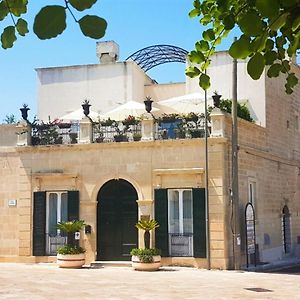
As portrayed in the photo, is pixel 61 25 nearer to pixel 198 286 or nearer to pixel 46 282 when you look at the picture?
pixel 198 286

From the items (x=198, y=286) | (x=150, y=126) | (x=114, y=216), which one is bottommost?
(x=198, y=286)

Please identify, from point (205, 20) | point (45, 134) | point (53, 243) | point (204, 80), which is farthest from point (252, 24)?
point (45, 134)

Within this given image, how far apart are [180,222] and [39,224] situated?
528cm

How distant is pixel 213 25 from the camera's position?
315 cm

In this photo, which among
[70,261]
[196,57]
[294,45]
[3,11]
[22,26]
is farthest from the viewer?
[70,261]

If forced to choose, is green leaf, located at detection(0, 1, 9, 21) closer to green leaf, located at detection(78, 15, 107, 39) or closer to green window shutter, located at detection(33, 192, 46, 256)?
green leaf, located at detection(78, 15, 107, 39)

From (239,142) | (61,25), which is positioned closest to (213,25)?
(61,25)

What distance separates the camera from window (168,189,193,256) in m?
Result: 20.0

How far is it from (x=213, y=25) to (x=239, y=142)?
60.7 feet

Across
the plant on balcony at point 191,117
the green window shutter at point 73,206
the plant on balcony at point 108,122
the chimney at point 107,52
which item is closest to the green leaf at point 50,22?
the plant on balcony at point 191,117

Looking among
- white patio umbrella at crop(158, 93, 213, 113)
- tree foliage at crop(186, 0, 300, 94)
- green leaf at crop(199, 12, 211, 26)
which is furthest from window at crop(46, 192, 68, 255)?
tree foliage at crop(186, 0, 300, 94)

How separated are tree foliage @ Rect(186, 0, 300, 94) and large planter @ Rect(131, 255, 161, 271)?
1641cm

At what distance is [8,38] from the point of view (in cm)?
219

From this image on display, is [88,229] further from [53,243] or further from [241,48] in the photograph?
[241,48]
